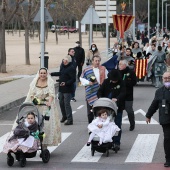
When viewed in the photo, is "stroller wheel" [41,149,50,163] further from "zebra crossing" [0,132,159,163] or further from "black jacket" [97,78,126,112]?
"black jacket" [97,78,126,112]

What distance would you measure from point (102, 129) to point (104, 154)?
0.55 meters

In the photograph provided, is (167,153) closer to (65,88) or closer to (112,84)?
(112,84)

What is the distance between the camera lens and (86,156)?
13.1 metres

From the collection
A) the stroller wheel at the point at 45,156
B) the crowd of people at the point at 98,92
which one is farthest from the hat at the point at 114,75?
the stroller wheel at the point at 45,156

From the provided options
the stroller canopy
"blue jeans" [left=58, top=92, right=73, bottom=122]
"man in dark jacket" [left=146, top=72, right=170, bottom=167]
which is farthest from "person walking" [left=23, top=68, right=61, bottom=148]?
"blue jeans" [left=58, top=92, right=73, bottom=122]

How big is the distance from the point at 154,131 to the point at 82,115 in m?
3.58

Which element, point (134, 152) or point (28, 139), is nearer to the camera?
point (28, 139)

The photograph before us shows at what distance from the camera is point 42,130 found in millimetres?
12836

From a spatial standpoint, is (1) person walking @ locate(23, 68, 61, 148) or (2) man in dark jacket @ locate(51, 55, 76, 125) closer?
(1) person walking @ locate(23, 68, 61, 148)

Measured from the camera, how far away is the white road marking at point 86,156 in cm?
1271

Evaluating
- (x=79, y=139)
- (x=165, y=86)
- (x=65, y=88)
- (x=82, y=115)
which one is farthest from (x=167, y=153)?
(x=82, y=115)

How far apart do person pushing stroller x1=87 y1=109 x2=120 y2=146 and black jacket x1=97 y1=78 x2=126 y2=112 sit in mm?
948

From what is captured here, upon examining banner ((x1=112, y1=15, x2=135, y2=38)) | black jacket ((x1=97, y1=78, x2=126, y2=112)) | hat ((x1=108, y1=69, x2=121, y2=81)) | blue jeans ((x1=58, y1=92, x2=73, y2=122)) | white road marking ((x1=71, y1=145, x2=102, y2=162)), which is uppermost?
banner ((x1=112, y1=15, x2=135, y2=38))

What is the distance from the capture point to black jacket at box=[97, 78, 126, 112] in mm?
13938
